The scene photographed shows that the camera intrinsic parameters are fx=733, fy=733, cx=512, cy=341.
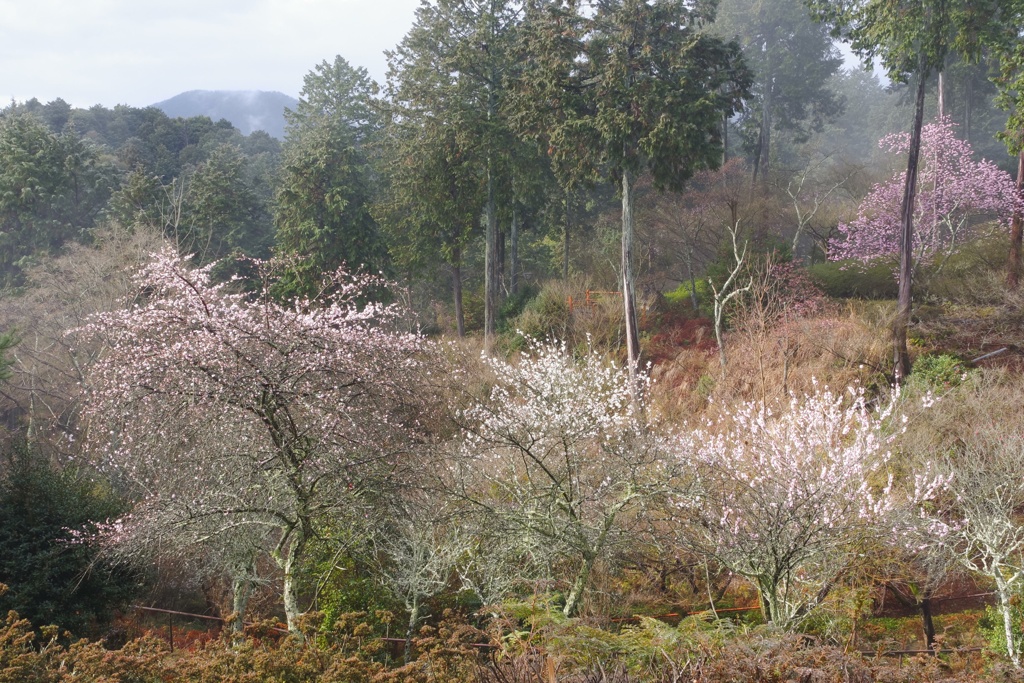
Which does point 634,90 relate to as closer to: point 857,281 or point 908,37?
point 908,37

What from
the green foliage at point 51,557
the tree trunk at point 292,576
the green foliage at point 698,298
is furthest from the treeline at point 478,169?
the green foliage at point 51,557

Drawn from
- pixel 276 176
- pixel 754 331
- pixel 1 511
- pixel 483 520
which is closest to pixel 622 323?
pixel 754 331

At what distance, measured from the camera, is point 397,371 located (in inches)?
482

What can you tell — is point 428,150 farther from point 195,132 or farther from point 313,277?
point 195,132

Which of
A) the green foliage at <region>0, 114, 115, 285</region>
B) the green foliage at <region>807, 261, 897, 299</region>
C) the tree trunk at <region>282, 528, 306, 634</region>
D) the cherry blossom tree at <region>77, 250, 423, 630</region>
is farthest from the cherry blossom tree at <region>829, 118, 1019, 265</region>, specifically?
the green foliage at <region>0, 114, 115, 285</region>

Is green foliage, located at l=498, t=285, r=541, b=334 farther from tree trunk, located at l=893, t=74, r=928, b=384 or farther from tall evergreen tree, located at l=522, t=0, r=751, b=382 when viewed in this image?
tree trunk, located at l=893, t=74, r=928, b=384

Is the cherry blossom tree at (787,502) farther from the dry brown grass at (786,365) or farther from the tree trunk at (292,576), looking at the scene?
the tree trunk at (292,576)

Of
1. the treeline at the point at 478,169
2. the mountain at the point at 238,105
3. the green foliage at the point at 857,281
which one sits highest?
the mountain at the point at 238,105

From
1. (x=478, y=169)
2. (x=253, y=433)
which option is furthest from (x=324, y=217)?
(x=253, y=433)

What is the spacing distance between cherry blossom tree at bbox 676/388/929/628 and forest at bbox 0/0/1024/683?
96mm

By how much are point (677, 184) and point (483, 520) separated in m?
12.2

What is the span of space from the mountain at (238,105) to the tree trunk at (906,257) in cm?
7250

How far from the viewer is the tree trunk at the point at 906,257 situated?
1647cm

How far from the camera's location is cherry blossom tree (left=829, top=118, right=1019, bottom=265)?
22078 mm
